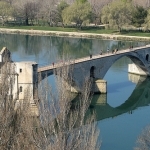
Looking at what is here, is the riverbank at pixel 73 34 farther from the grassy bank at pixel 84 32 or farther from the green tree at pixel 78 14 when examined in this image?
the green tree at pixel 78 14

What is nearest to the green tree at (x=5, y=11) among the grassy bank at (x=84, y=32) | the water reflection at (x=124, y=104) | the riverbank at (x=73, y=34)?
the grassy bank at (x=84, y=32)

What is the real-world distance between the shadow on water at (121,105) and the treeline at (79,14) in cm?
3611

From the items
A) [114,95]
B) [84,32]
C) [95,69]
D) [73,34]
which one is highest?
[84,32]

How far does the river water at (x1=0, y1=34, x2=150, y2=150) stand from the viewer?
24.4 m

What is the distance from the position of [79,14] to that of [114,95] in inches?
1800

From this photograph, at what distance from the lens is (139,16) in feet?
242

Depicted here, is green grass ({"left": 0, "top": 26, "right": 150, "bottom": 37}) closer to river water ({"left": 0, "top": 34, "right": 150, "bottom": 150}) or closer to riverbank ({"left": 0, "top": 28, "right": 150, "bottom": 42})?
riverbank ({"left": 0, "top": 28, "right": 150, "bottom": 42})

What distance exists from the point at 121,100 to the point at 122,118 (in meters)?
4.33

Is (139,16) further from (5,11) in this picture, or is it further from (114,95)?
(114,95)

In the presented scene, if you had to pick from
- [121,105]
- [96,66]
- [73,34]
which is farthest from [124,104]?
[73,34]

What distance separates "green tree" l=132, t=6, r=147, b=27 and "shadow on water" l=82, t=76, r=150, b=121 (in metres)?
37.6

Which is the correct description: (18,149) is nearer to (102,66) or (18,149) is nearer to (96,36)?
(102,66)

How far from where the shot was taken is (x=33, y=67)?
1029 inches

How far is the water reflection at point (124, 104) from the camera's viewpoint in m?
29.6
